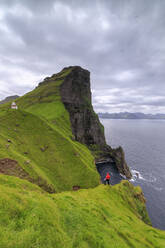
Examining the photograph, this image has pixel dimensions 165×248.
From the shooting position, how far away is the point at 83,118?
118 meters

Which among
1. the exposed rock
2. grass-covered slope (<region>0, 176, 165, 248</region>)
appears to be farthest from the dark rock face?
grass-covered slope (<region>0, 176, 165, 248</region>)

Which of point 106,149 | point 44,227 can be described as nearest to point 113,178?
point 106,149

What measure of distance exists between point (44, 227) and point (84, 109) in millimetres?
117770

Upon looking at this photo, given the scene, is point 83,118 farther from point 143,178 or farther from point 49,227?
point 49,227

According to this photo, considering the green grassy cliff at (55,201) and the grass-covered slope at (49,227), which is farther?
the green grassy cliff at (55,201)

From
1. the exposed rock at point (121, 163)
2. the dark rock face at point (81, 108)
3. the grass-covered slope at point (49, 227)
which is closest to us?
the grass-covered slope at point (49, 227)

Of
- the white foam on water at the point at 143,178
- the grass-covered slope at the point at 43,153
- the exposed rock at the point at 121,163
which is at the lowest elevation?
the white foam on water at the point at 143,178

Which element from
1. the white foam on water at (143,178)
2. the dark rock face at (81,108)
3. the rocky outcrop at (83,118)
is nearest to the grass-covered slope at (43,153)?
the rocky outcrop at (83,118)

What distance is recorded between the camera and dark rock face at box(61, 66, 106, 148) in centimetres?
10944

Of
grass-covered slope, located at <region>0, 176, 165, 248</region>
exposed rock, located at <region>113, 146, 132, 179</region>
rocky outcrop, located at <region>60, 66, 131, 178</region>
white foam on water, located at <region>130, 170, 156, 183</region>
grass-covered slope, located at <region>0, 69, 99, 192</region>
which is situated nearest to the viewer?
grass-covered slope, located at <region>0, 176, 165, 248</region>

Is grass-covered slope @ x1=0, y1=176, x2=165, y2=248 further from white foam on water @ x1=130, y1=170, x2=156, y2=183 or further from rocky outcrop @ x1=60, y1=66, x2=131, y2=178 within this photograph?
rocky outcrop @ x1=60, y1=66, x2=131, y2=178

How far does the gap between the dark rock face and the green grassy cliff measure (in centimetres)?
5341

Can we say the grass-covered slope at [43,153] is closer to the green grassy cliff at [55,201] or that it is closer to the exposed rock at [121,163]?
the green grassy cliff at [55,201]

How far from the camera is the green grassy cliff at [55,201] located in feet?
25.3
